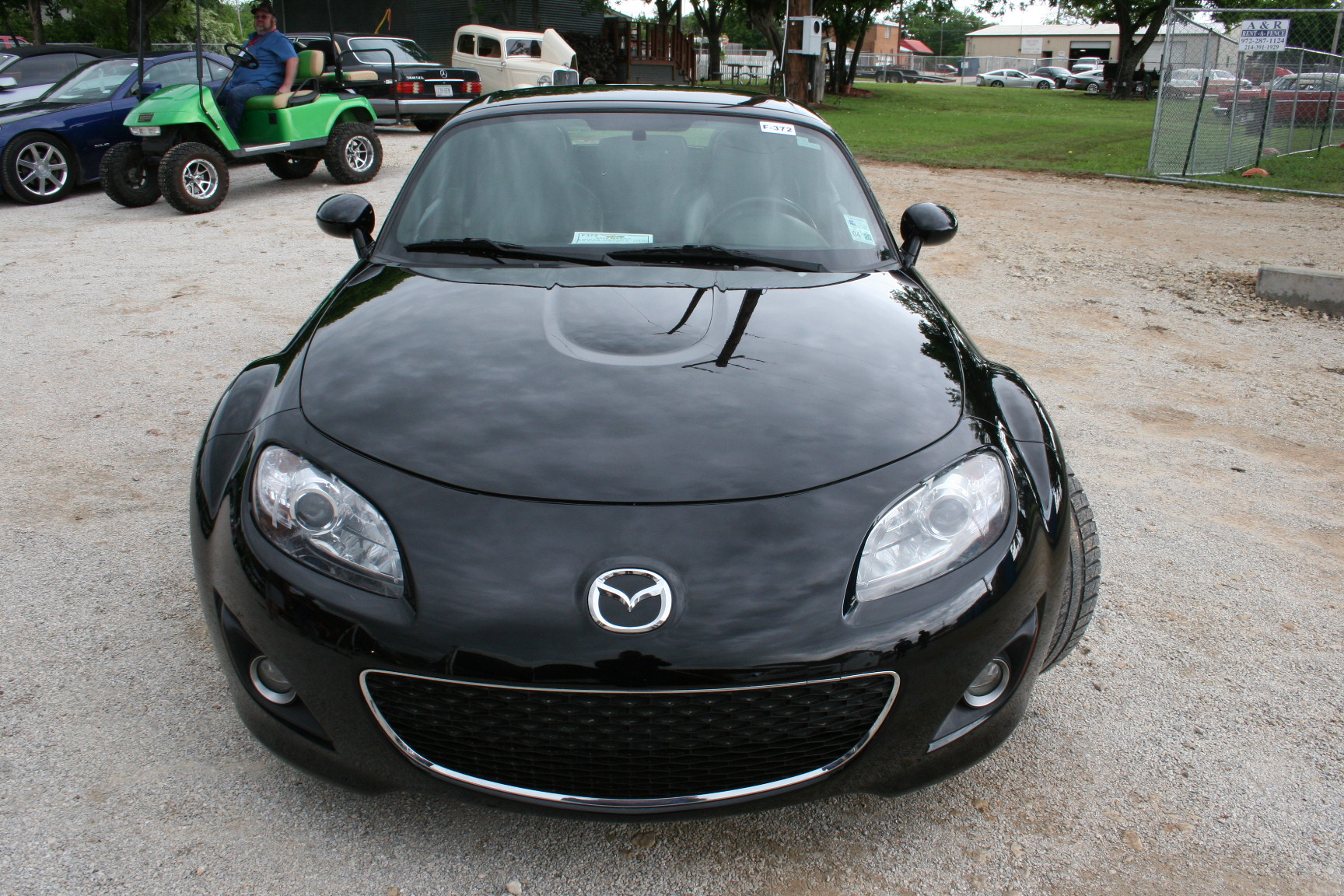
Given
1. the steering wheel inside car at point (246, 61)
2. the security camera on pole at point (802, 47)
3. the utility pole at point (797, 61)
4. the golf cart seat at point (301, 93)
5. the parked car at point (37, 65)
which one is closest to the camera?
the steering wheel inside car at point (246, 61)

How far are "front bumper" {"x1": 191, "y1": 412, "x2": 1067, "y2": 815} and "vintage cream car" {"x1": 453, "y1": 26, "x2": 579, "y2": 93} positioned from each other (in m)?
19.4

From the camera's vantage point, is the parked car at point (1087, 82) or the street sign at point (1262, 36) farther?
the parked car at point (1087, 82)

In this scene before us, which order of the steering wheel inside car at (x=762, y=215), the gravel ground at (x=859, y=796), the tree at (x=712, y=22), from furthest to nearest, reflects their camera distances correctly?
the tree at (x=712, y=22) → the steering wheel inside car at (x=762, y=215) → the gravel ground at (x=859, y=796)

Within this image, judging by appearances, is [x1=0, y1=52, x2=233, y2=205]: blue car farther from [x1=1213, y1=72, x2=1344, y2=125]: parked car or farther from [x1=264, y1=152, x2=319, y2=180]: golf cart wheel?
[x1=1213, y1=72, x2=1344, y2=125]: parked car

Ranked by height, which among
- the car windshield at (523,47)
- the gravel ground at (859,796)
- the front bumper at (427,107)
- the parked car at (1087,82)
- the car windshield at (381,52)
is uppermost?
the parked car at (1087,82)

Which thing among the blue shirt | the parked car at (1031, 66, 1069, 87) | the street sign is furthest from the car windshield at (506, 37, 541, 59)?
the parked car at (1031, 66, 1069, 87)

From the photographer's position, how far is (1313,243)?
875cm

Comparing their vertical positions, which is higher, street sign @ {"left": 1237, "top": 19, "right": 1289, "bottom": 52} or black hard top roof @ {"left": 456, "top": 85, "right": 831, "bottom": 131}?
street sign @ {"left": 1237, "top": 19, "right": 1289, "bottom": 52}

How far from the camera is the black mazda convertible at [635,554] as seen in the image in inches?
63.0

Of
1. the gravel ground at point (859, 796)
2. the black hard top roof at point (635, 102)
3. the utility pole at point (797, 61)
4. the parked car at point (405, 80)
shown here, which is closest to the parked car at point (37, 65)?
the parked car at point (405, 80)

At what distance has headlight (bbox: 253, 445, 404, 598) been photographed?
5.53 feet

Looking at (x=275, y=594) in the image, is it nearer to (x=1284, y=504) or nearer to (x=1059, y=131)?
(x=1284, y=504)

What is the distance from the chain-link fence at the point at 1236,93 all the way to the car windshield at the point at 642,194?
31.2 ft

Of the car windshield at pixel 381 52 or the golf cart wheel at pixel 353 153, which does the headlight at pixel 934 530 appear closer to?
the golf cart wheel at pixel 353 153
